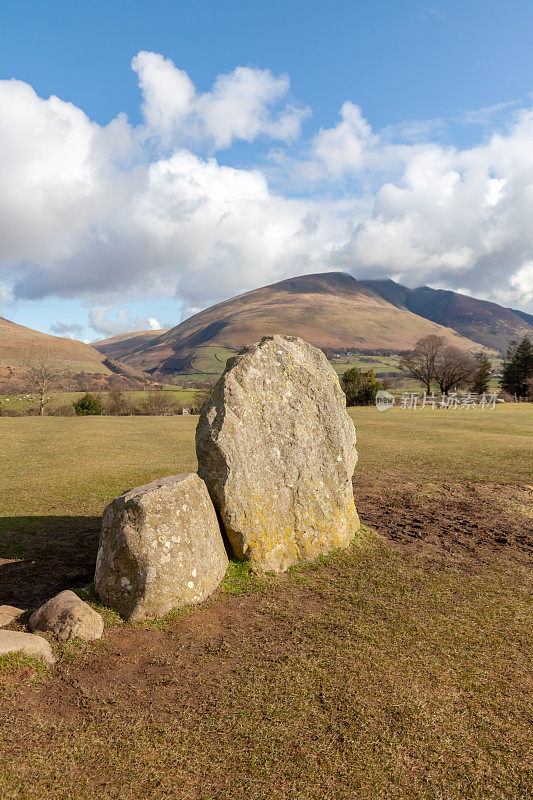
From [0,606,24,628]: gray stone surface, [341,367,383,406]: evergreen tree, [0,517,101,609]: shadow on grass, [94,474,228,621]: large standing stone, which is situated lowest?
[0,517,101,609]: shadow on grass

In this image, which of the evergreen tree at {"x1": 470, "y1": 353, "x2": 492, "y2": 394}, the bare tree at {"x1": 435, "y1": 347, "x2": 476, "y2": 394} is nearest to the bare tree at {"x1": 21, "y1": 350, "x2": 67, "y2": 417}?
the bare tree at {"x1": 435, "y1": 347, "x2": 476, "y2": 394}

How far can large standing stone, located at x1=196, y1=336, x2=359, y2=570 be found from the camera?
27.8 feet

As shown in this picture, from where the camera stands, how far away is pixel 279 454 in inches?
364

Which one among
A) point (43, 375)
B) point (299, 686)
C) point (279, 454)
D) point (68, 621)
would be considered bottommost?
point (299, 686)

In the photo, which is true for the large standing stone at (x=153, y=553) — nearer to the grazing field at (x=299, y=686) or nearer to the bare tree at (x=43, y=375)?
the grazing field at (x=299, y=686)

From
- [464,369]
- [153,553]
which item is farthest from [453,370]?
[153,553]

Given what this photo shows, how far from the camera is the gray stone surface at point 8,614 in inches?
259

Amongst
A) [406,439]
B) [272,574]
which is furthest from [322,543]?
[406,439]

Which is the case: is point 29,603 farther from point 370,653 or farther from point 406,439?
point 406,439

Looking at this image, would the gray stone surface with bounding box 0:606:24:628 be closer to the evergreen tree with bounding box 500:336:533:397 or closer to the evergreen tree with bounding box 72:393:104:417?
the evergreen tree with bounding box 72:393:104:417

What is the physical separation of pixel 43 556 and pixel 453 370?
8631 cm

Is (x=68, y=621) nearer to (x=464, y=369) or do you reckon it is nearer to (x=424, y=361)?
(x=464, y=369)

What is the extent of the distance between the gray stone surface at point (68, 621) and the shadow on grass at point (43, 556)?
127 cm

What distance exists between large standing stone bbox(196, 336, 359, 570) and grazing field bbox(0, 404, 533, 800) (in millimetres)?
627
